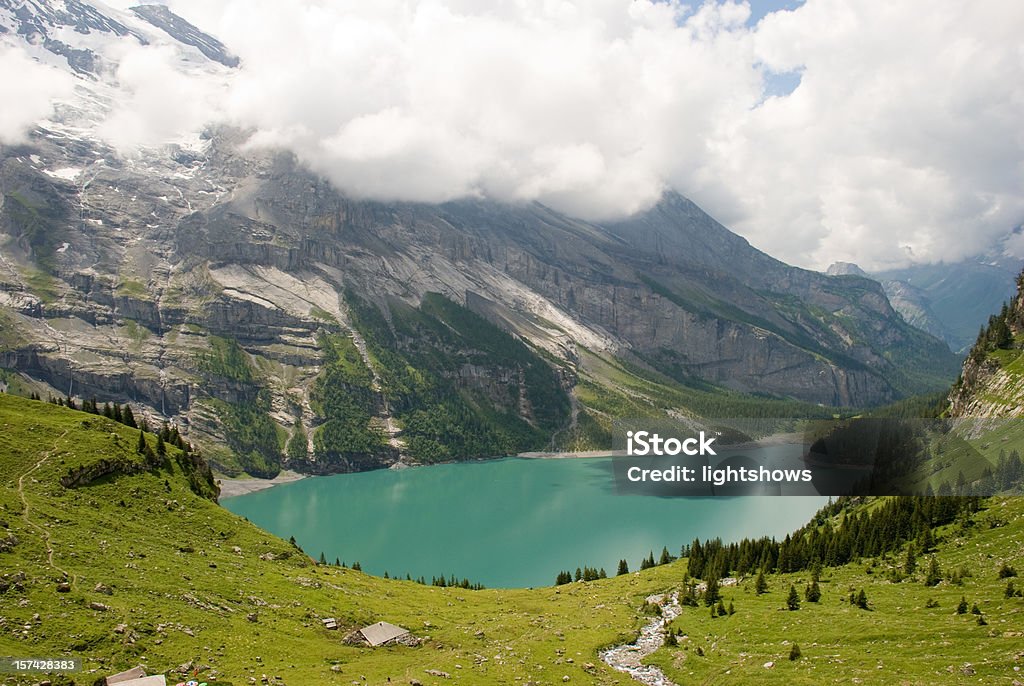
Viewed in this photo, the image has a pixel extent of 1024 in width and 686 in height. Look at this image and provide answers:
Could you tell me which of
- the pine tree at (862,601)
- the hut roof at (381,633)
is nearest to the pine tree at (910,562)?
the pine tree at (862,601)

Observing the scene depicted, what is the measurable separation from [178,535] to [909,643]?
50.7m

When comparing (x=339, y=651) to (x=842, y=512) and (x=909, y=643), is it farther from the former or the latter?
(x=842, y=512)

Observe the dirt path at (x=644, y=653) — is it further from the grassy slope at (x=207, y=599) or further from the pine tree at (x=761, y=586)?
Result: the pine tree at (x=761, y=586)

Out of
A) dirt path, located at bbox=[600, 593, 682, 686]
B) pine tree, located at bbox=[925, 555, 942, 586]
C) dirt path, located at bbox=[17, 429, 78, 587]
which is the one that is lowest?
dirt path, located at bbox=[600, 593, 682, 686]

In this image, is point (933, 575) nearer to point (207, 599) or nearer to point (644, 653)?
point (644, 653)

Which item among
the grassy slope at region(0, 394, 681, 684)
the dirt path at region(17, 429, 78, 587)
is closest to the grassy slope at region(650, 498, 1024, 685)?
the grassy slope at region(0, 394, 681, 684)

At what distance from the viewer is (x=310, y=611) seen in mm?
47031

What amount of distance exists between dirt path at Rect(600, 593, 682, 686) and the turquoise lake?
56.3 metres

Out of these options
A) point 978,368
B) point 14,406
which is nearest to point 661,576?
point 978,368

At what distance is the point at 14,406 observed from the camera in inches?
2480

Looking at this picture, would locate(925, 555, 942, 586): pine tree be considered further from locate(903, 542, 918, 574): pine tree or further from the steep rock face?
the steep rock face

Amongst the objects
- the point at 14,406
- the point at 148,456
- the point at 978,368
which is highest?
the point at 978,368

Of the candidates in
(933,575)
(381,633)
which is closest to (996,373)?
(933,575)

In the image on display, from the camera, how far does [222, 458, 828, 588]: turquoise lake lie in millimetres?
120538
